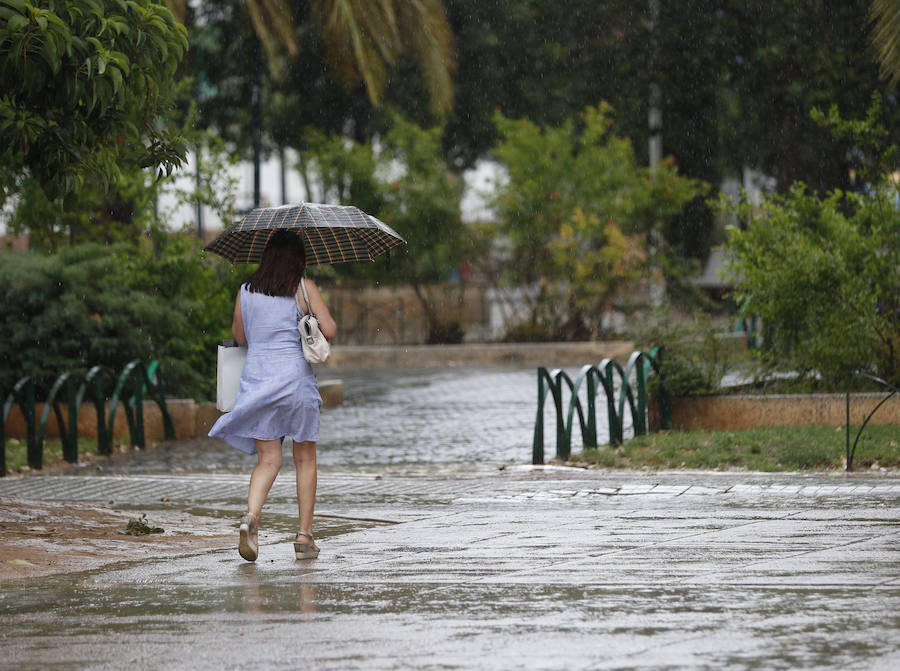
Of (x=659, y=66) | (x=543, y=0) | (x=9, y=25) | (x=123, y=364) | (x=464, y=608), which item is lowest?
→ (x=464, y=608)

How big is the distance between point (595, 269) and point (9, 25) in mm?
20247

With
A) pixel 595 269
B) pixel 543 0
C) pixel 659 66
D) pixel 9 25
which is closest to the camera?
pixel 9 25

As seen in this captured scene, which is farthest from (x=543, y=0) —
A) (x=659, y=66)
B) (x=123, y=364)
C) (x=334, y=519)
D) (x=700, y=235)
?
(x=334, y=519)

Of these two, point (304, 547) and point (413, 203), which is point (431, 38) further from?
point (304, 547)

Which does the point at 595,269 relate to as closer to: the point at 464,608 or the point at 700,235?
the point at 700,235

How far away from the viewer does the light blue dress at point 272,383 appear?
8492mm

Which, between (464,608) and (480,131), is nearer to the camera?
(464,608)

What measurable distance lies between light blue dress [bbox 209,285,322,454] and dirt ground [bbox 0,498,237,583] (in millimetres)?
860

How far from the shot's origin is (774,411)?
1487 cm

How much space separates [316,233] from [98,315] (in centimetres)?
847

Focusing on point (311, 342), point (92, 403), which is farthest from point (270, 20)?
point (311, 342)

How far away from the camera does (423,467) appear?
1423 centimetres

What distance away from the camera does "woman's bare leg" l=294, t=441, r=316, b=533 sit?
859cm

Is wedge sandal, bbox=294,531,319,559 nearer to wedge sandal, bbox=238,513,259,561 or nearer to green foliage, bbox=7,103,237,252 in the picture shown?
wedge sandal, bbox=238,513,259,561
